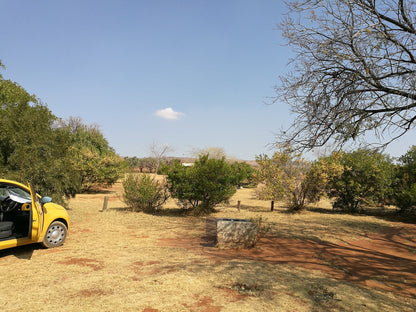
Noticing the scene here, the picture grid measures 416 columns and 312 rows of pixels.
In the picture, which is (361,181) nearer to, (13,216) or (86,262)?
(86,262)

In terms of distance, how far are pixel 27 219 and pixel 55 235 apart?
2.59 ft

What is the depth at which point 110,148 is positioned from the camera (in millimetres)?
28141

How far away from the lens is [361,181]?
14281 mm

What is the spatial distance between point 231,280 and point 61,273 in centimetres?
301

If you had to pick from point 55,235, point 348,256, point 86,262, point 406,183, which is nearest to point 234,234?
point 348,256

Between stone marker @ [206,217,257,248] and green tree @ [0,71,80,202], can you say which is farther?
green tree @ [0,71,80,202]

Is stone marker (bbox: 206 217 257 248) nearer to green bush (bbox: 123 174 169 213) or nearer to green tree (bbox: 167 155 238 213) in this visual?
green tree (bbox: 167 155 238 213)

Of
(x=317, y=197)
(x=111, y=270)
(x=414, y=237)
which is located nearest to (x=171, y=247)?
(x=111, y=270)

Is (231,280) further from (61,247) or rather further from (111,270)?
(61,247)

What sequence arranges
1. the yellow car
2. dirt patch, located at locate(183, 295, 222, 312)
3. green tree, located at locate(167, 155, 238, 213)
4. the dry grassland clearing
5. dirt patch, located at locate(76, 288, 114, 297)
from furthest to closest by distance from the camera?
green tree, located at locate(167, 155, 238, 213)
the yellow car
dirt patch, located at locate(76, 288, 114, 297)
the dry grassland clearing
dirt patch, located at locate(183, 295, 222, 312)

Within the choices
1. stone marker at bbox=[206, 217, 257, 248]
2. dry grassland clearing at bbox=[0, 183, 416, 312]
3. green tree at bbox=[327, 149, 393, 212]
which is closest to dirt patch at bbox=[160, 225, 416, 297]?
dry grassland clearing at bbox=[0, 183, 416, 312]

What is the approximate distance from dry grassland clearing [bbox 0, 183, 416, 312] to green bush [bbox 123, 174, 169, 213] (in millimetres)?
3895

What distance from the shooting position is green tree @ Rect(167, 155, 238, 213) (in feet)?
41.2

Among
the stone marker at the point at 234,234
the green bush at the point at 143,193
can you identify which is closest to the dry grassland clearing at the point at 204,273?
the stone marker at the point at 234,234
